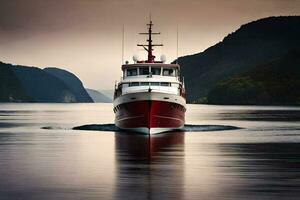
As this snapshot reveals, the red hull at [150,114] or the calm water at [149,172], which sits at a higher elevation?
the red hull at [150,114]

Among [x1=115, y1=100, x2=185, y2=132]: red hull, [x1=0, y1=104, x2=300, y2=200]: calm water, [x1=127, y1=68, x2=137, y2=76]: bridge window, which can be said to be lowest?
[x1=0, y1=104, x2=300, y2=200]: calm water

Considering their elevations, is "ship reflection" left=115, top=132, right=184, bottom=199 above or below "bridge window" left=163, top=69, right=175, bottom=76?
below

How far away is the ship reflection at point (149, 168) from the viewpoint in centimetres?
2462

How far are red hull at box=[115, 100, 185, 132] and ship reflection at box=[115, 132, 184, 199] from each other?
6.84 metres

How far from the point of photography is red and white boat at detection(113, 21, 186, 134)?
64.1m

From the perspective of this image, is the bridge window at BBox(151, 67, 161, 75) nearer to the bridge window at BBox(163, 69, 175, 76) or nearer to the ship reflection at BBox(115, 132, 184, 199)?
the bridge window at BBox(163, 69, 175, 76)

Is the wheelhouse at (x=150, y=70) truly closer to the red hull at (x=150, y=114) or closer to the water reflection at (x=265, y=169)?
the red hull at (x=150, y=114)

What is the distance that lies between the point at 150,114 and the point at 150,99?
145cm

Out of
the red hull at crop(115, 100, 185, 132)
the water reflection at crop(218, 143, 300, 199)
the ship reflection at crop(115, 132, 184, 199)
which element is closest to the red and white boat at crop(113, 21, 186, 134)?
the red hull at crop(115, 100, 185, 132)

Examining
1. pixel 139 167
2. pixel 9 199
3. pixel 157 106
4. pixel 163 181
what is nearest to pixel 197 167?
pixel 139 167

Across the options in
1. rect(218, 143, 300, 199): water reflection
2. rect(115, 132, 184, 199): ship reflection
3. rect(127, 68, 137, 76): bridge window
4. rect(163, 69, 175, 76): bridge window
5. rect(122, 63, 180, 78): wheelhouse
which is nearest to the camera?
rect(115, 132, 184, 199): ship reflection

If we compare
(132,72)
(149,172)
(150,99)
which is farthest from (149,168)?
(132,72)

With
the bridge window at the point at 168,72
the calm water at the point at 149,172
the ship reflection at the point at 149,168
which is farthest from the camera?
the bridge window at the point at 168,72

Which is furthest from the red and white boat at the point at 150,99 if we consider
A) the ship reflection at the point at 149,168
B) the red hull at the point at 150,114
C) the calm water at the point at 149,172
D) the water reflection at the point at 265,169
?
the water reflection at the point at 265,169
